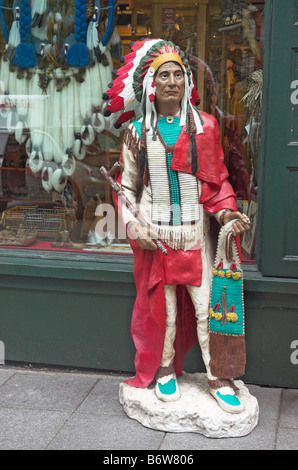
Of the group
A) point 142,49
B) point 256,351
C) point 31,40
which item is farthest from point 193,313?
point 31,40

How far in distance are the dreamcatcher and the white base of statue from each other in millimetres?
1737

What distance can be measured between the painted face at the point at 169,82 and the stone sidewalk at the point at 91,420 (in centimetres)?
185

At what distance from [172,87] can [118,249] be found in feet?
4.64

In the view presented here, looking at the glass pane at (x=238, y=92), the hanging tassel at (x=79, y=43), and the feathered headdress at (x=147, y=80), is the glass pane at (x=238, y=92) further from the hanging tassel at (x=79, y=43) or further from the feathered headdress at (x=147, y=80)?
the hanging tassel at (x=79, y=43)

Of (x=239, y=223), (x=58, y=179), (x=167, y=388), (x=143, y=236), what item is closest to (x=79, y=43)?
(x=58, y=179)

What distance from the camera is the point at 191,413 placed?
3.30 metres

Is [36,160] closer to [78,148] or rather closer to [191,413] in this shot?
[78,148]

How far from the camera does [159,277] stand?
3.38m

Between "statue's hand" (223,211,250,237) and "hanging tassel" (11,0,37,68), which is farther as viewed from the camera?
"hanging tassel" (11,0,37,68)

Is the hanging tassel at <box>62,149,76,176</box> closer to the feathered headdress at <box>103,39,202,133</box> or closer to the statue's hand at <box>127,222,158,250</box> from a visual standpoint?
the feathered headdress at <box>103,39,202,133</box>

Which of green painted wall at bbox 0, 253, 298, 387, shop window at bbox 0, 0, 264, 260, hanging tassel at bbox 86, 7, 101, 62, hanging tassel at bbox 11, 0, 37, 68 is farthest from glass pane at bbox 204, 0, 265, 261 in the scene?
hanging tassel at bbox 11, 0, 37, 68

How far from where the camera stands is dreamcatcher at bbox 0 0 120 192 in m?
4.23

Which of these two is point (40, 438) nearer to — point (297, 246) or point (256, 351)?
point (256, 351)

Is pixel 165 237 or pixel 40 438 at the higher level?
pixel 165 237
